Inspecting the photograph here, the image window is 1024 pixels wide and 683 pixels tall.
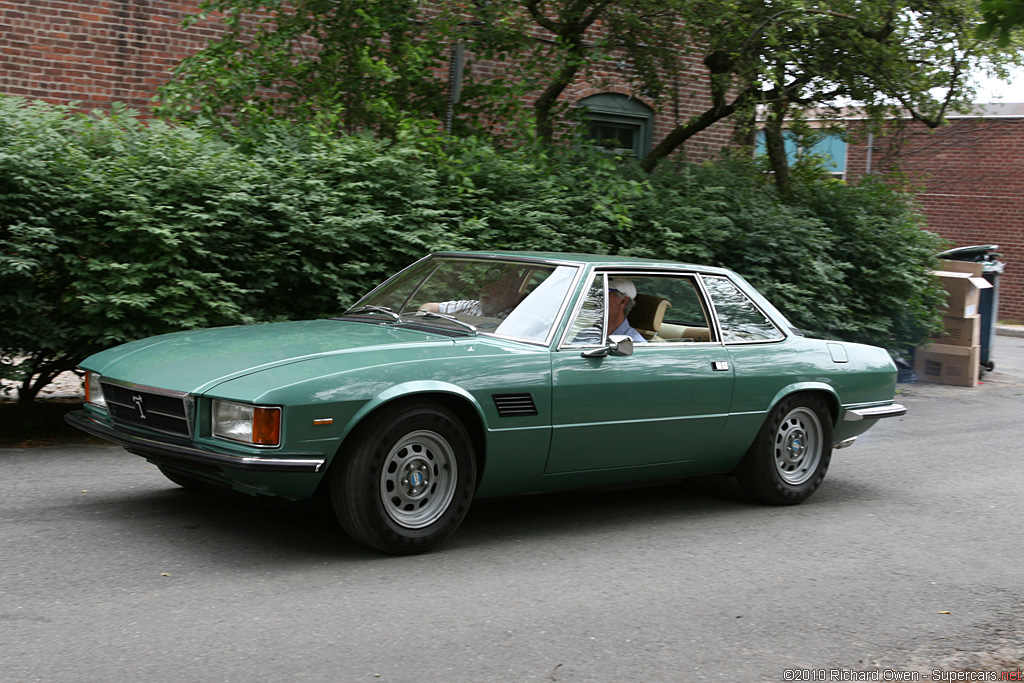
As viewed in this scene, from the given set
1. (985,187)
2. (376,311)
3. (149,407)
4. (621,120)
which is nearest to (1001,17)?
(376,311)

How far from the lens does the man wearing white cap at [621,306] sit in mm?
5969

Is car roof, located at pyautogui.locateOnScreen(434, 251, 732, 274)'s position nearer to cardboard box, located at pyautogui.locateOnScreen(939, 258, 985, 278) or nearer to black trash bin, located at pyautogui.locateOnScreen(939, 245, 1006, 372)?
cardboard box, located at pyautogui.locateOnScreen(939, 258, 985, 278)

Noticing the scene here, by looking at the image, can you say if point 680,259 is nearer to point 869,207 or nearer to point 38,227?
point 869,207

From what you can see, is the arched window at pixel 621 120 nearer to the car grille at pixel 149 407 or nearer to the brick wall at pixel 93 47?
the brick wall at pixel 93 47

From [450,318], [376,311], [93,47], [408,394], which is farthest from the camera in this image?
[93,47]

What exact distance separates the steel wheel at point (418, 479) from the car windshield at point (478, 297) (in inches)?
32.4

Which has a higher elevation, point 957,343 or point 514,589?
point 957,343

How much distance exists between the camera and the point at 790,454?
664 cm

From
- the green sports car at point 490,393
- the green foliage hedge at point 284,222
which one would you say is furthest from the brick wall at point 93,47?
the green sports car at point 490,393

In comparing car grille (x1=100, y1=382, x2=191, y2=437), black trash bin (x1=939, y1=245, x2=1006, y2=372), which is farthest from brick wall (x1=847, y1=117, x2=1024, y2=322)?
car grille (x1=100, y1=382, x2=191, y2=437)

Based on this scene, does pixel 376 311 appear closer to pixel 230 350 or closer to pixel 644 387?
pixel 230 350

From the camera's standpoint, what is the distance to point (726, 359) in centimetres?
621

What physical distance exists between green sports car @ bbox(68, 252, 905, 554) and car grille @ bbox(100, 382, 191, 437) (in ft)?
0.03

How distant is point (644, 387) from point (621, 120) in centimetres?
1158
